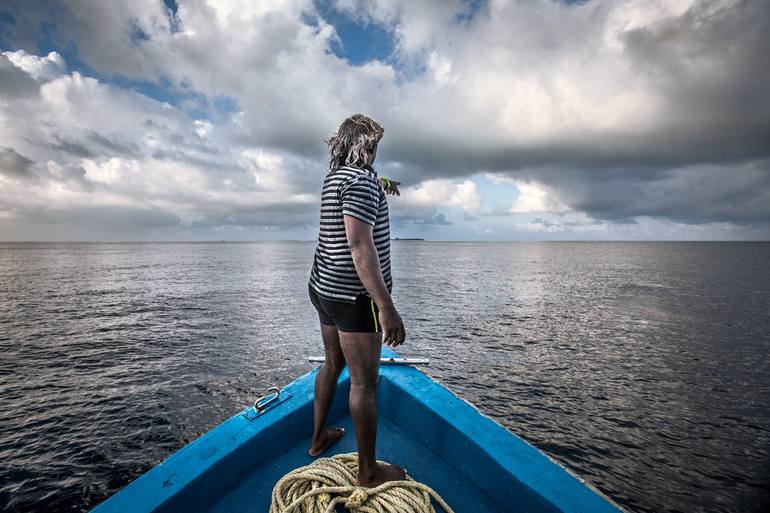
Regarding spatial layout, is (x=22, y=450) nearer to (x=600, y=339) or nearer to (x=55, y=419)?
(x=55, y=419)

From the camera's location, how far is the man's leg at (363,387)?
8.41ft

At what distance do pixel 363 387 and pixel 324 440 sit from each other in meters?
1.14

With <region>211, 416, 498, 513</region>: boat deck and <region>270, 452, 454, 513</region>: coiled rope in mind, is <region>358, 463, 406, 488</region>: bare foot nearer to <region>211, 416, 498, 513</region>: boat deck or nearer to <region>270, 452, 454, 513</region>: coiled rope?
<region>270, 452, 454, 513</region>: coiled rope

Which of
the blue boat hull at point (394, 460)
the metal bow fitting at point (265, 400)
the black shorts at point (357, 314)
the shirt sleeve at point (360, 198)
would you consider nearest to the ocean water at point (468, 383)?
the metal bow fitting at point (265, 400)

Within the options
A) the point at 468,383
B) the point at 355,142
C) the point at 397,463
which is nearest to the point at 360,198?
the point at 355,142

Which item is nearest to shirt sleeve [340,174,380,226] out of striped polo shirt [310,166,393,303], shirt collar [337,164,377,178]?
striped polo shirt [310,166,393,303]

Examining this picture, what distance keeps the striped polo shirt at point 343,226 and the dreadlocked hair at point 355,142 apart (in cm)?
11

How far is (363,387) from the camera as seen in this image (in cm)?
259

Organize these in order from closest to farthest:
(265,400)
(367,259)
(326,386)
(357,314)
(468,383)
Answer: (367,259)
(357,314)
(326,386)
(265,400)
(468,383)

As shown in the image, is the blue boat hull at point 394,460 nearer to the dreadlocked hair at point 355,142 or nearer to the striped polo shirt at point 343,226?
the striped polo shirt at point 343,226

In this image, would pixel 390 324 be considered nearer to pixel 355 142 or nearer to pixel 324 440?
pixel 355 142

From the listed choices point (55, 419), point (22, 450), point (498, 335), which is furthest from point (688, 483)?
point (55, 419)

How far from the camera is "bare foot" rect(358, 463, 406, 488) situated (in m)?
2.67

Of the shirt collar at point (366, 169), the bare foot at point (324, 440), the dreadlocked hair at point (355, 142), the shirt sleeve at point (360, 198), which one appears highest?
the dreadlocked hair at point (355, 142)
